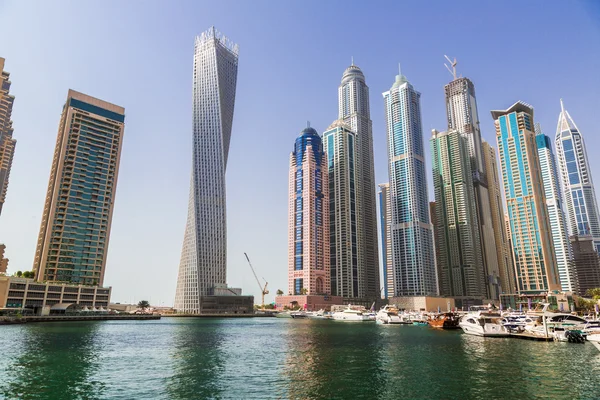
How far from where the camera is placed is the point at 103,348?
240 feet

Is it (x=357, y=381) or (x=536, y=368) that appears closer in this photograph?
(x=357, y=381)

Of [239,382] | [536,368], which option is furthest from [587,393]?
[239,382]

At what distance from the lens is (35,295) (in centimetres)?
17888

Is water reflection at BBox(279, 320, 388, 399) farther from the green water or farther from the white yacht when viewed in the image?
the white yacht

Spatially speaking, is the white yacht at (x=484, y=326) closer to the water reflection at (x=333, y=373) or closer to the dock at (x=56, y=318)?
the water reflection at (x=333, y=373)

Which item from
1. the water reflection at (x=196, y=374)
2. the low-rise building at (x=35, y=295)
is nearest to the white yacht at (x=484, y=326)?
the water reflection at (x=196, y=374)

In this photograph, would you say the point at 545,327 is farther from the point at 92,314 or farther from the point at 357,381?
the point at 92,314

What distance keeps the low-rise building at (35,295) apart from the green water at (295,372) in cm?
11453

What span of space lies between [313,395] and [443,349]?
46350 millimetres

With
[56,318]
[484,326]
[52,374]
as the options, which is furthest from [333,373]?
[56,318]

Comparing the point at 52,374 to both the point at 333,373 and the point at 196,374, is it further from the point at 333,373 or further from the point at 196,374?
the point at 333,373

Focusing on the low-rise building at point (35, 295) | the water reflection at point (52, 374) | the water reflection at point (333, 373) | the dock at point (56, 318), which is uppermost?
the low-rise building at point (35, 295)

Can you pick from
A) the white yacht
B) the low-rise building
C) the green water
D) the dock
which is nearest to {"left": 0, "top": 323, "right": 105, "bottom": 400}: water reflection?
the green water

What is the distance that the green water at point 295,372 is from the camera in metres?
39.4
